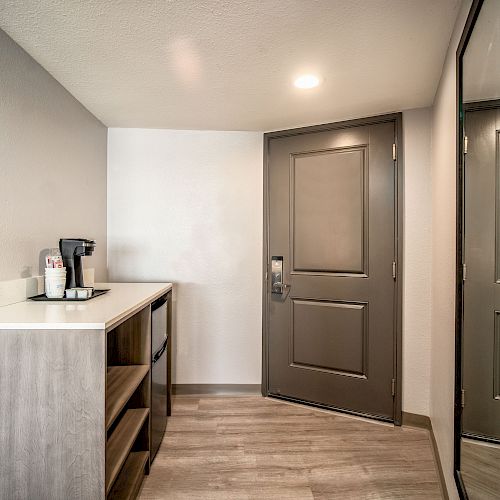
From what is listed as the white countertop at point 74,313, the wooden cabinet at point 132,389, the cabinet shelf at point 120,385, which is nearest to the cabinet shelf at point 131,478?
the wooden cabinet at point 132,389

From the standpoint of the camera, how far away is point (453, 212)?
1.59 metres

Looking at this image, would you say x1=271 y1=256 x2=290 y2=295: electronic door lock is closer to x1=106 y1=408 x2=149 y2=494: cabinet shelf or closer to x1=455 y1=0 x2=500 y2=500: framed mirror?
x1=106 y1=408 x2=149 y2=494: cabinet shelf

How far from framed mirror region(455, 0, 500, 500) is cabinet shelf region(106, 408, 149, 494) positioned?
4.07 feet

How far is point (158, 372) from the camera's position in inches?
83.7

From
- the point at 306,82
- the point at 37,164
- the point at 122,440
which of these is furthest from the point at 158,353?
the point at 306,82

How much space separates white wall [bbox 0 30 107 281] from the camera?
→ 5.60 ft

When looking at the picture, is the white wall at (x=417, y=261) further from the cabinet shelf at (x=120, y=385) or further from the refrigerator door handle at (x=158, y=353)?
the cabinet shelf at (x=120, y=385)

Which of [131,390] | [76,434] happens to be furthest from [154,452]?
[76,434]

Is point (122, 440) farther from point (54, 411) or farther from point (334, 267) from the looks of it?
point (334, 267)

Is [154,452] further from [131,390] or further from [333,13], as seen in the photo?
[333,13]

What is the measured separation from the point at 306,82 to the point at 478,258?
1.41 m

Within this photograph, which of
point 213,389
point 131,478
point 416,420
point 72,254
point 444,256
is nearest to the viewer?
point 131,478

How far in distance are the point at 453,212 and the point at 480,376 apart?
2.42 ft

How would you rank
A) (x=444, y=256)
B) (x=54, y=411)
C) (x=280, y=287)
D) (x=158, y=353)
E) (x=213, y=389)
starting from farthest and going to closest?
(x=213, y=389), (x=280, y=287), (x=158, y=353), (x=444, y=256), (x=54, y=411)
